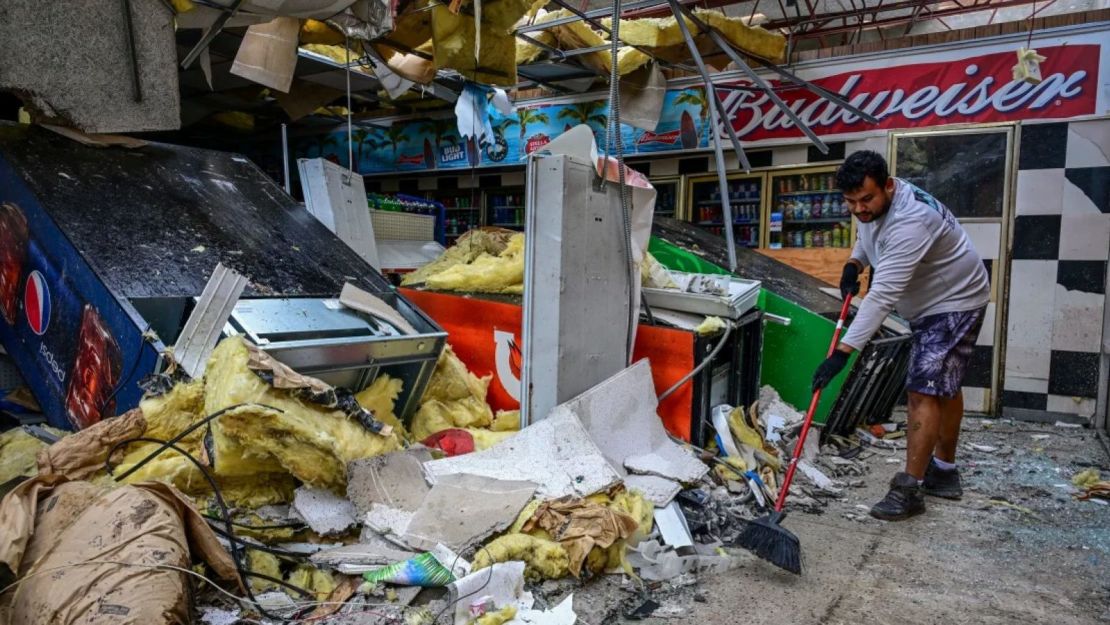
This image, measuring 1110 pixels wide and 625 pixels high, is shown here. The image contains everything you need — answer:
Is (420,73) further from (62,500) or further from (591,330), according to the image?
(62,500)

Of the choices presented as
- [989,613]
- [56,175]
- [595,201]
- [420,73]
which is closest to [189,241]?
[56,175]

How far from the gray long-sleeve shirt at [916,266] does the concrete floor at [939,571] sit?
34.6 inches

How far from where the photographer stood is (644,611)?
7.27 feet

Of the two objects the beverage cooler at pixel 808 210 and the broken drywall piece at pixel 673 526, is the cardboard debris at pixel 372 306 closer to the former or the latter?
the broken drywall piece at pixel 673 526

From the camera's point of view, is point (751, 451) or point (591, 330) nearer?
point (591, 330)

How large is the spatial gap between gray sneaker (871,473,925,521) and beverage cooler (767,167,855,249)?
12.4 ft

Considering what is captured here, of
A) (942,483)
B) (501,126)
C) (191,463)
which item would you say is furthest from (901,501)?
(501,126)

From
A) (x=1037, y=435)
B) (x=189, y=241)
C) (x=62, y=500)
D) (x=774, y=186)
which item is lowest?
(x=1037, y=435)

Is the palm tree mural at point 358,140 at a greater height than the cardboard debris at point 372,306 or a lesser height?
greater

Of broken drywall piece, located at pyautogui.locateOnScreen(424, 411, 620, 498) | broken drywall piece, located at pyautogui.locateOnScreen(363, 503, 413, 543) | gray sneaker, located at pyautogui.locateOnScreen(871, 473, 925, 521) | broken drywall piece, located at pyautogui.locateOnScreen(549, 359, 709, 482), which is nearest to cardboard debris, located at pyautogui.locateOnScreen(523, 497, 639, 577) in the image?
broken drywall piece, located at pyautogui.locateOnScreen(424, 411, 620, 498)

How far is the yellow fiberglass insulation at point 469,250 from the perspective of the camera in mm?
4590

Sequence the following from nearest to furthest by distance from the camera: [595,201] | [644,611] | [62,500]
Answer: [62,500] → [644,611] → [595,201]

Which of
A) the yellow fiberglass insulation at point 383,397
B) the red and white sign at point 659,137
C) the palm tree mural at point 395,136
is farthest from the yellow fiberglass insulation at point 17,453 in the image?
the palm tree mural at point 395,136

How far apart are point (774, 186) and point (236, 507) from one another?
5.97 meters
